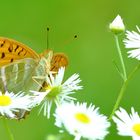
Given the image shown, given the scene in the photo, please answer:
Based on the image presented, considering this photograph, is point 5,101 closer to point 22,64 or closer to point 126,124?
point 22,64

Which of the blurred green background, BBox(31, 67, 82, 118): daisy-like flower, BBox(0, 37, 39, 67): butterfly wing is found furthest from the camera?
the blurred green background

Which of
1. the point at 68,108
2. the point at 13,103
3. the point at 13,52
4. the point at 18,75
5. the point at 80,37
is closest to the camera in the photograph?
the point at 68,108

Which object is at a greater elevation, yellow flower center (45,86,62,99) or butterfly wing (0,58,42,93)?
butterfly wing (0,58,42,93)

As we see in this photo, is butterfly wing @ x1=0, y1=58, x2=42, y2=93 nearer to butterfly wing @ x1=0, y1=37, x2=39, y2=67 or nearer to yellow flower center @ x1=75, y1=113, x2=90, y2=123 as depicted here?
butterfly wing @ x1=0, y1=37, x2=39, y2=67

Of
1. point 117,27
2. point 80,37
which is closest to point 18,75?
point 117,27

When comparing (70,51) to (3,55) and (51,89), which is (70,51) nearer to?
(3,55)

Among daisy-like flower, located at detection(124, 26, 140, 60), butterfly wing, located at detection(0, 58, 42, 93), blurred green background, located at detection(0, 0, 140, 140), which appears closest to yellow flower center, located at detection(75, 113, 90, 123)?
butterfly wing, located at detection(0, 58, 42, 93)
